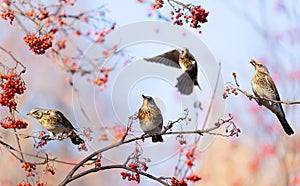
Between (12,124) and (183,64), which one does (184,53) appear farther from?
(12,124)

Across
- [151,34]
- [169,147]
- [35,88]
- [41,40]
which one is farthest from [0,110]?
[35,88]

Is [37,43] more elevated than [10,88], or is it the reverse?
[37,43]

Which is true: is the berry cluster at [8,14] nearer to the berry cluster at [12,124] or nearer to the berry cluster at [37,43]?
the berry cluster at [37,43]

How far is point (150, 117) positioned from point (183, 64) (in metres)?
0.54

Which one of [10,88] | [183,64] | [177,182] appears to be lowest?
[177,182]

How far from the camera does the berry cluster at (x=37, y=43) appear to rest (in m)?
3.74

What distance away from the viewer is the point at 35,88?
1079 centimetres

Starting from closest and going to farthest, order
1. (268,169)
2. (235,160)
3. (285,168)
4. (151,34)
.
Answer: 1. (151,34)
2. (285,168)
3. (268,169)
4. (235,160)

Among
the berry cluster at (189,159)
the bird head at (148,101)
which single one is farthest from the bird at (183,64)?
the berry cluster at (189,159)

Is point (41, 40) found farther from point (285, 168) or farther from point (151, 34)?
point (285, 168)

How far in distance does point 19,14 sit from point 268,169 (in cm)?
498

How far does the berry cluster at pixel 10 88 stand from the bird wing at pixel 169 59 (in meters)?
1.46

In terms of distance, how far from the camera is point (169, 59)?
492cm

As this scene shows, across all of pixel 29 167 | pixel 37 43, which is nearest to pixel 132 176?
pixel 29 167
